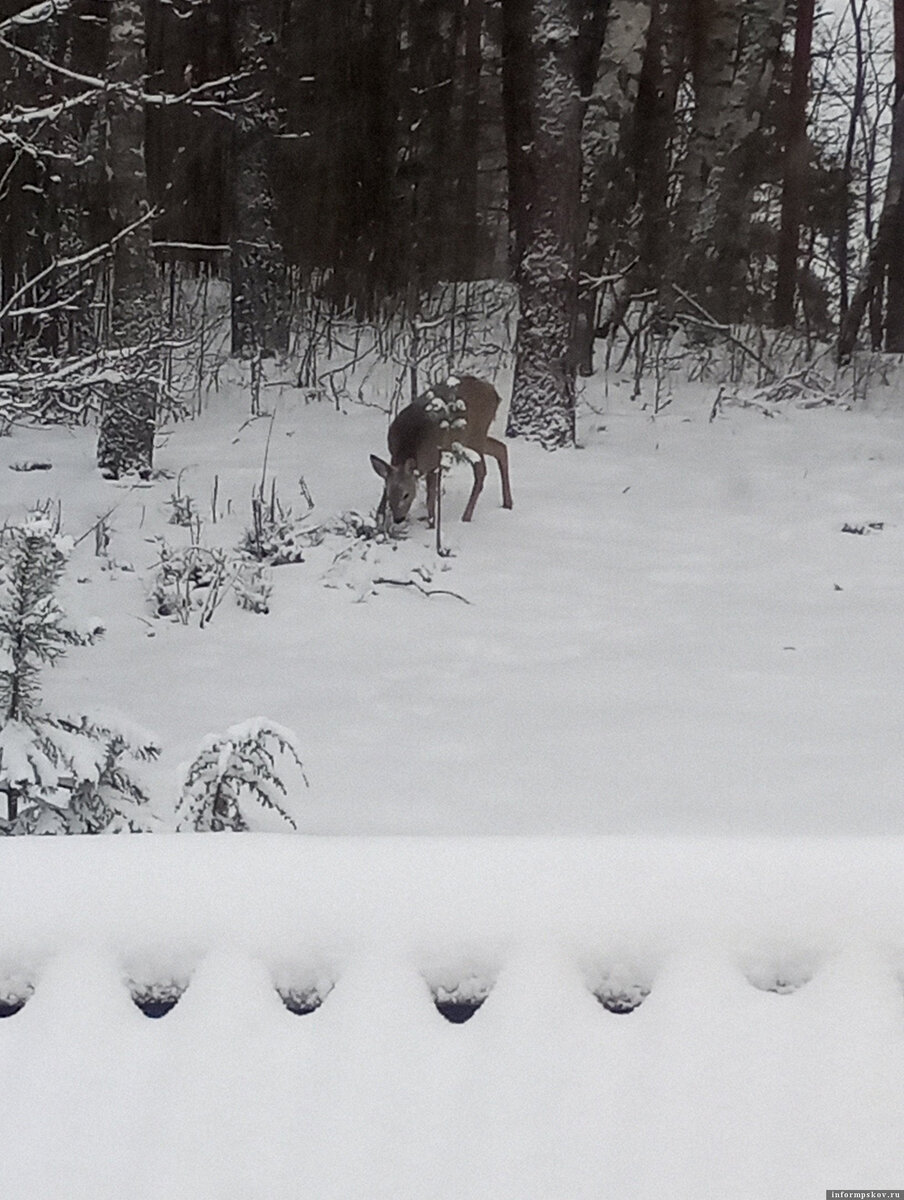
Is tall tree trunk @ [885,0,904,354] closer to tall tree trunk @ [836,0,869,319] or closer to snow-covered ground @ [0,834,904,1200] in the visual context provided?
tall tree trunk @ [836,0,869,319]

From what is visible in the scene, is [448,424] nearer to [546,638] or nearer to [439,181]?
[546,638]

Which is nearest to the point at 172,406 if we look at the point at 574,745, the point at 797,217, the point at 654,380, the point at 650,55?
the point at 654,380

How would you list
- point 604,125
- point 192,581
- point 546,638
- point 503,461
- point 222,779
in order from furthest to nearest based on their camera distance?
point 604,125 → point 503,461 → point 192,581 → point 546,638 → point 222,779

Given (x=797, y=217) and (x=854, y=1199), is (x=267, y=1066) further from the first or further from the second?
(x=797, y=217)

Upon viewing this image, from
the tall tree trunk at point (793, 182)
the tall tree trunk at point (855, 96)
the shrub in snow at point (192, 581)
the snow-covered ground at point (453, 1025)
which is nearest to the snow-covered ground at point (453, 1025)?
the snow-covered ground at point (453, 1025)

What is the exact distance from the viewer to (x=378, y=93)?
15.7 metres

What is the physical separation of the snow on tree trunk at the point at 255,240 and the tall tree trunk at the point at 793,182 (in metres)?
6.49

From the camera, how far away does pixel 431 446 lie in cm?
779

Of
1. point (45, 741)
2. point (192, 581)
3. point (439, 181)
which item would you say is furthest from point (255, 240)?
point (45, 741)

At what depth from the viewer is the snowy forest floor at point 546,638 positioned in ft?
13.4

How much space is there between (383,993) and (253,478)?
7.62m

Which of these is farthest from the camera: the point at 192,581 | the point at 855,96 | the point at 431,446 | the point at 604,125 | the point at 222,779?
the point at 855,96

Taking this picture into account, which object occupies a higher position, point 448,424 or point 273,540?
point 448,424

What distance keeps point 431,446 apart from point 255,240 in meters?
5.66
